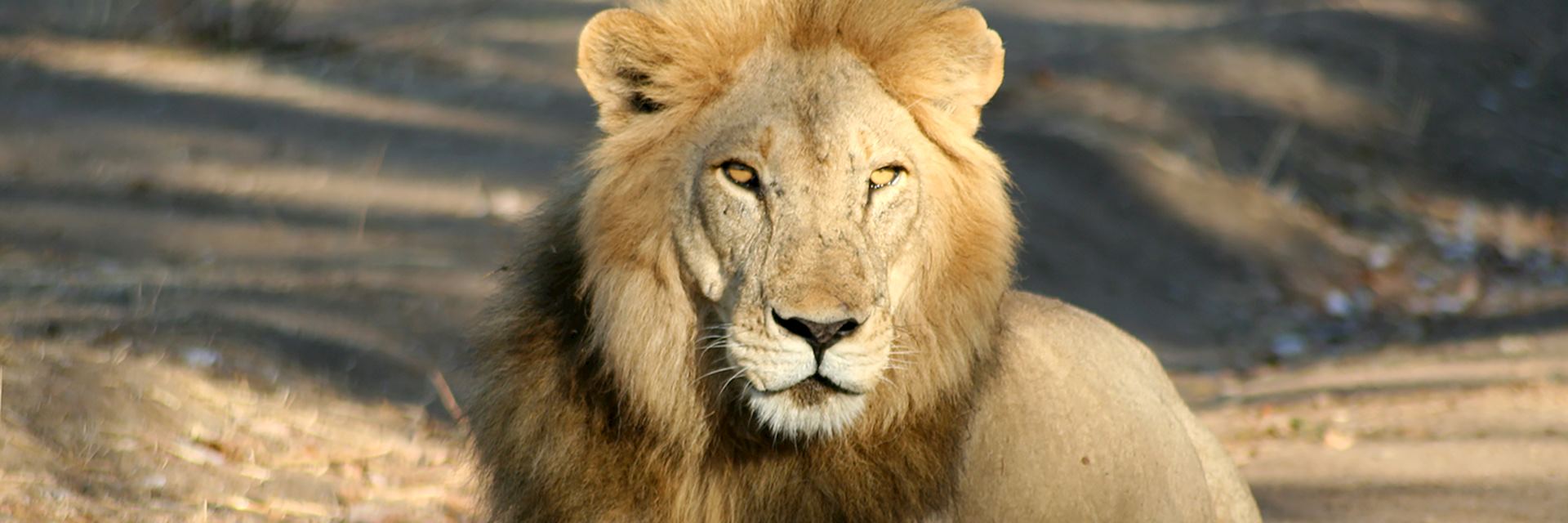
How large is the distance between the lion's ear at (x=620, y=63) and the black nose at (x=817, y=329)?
732 mm

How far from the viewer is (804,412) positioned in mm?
3188

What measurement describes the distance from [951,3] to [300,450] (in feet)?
10.4

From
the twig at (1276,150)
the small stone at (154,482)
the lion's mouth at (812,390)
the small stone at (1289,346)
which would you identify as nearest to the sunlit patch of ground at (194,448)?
the small stone at (154,482)

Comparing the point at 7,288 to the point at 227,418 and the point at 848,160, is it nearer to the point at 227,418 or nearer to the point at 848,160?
the point at 227,418

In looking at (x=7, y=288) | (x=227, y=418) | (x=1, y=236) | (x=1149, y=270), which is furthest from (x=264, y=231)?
(x=1149, y=270)

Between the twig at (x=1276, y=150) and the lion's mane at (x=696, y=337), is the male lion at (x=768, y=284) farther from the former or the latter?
the twig at (x=1276, y=150)

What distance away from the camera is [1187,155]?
41.4 ft

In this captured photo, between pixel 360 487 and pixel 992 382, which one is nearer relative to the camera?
pixel 992 382

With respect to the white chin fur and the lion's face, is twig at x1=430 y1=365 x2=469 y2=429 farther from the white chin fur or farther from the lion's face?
the white chin fur

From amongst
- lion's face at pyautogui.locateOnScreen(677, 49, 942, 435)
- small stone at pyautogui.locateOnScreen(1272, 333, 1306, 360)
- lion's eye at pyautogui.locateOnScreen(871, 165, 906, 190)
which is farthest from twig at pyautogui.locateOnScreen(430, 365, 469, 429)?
small stone at pyautogui.locateOnScreen(1272, 333, 1306, 360)

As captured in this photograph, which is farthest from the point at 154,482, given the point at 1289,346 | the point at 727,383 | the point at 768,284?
the point at 1289,346

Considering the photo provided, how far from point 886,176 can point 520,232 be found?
55.5 inches

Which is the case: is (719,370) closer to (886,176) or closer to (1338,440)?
(886,176)

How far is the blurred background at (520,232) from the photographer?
5762 mm
